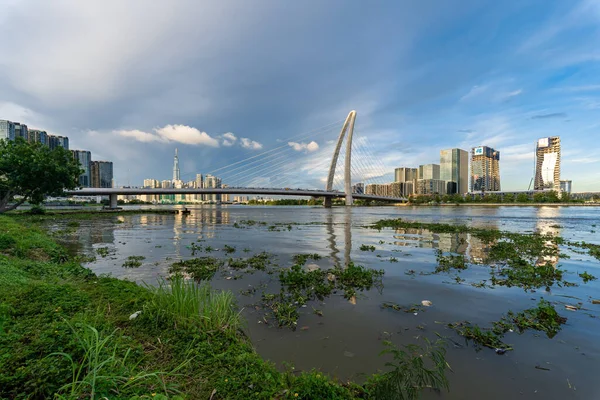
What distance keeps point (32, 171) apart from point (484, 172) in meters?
228

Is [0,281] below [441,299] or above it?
above

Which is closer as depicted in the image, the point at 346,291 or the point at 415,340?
the point at 415,340

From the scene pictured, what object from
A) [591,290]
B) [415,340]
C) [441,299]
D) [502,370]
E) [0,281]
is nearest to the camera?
[502,370]

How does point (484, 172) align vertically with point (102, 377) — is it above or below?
above

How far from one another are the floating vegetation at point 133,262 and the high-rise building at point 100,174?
428ft

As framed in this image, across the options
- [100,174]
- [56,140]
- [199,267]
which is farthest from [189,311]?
[100,174]

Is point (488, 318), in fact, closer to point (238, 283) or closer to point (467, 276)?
point (467, 276)

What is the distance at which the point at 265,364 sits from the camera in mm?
3299

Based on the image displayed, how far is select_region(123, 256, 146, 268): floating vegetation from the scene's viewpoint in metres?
9.70

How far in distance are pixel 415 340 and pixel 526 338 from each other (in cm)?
192

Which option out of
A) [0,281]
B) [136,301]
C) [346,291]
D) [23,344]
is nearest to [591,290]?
[346,291]

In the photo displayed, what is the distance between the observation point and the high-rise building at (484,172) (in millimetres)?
190250

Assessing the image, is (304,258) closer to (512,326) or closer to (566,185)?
(512,326)

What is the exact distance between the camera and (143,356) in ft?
10.5
